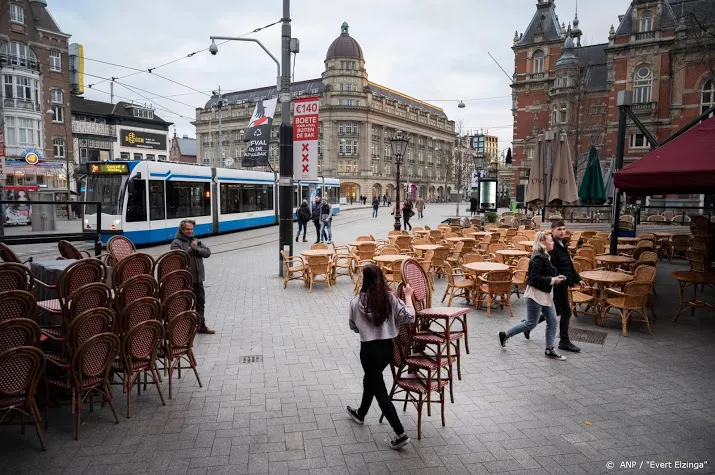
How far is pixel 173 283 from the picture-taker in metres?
5.66

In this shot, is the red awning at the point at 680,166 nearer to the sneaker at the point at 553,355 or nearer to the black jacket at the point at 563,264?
the black jacket at the point at 563,264

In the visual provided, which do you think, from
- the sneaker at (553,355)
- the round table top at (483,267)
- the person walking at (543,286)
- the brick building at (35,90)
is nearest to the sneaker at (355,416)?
the person walking at (543,286)

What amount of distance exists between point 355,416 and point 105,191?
15.3 meters

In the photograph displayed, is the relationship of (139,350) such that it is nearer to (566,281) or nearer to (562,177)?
(566,281)

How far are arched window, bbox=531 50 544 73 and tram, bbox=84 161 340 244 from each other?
42561 mm

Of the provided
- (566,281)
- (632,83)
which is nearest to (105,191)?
(566,281)

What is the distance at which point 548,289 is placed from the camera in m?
6.24

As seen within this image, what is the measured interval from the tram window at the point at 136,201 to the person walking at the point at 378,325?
14800 mm

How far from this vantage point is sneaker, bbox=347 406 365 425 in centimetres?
446

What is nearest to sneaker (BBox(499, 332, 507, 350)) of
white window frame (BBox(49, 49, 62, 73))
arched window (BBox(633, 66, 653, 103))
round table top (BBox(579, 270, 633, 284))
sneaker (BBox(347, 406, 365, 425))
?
round table top (BBox(579, 270, 633, 284))

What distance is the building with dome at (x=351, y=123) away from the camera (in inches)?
3180

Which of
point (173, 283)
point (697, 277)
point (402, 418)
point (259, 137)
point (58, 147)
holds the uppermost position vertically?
point (58, 147)

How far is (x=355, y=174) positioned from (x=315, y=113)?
7121 cm

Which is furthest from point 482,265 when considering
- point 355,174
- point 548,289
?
point 355,174
